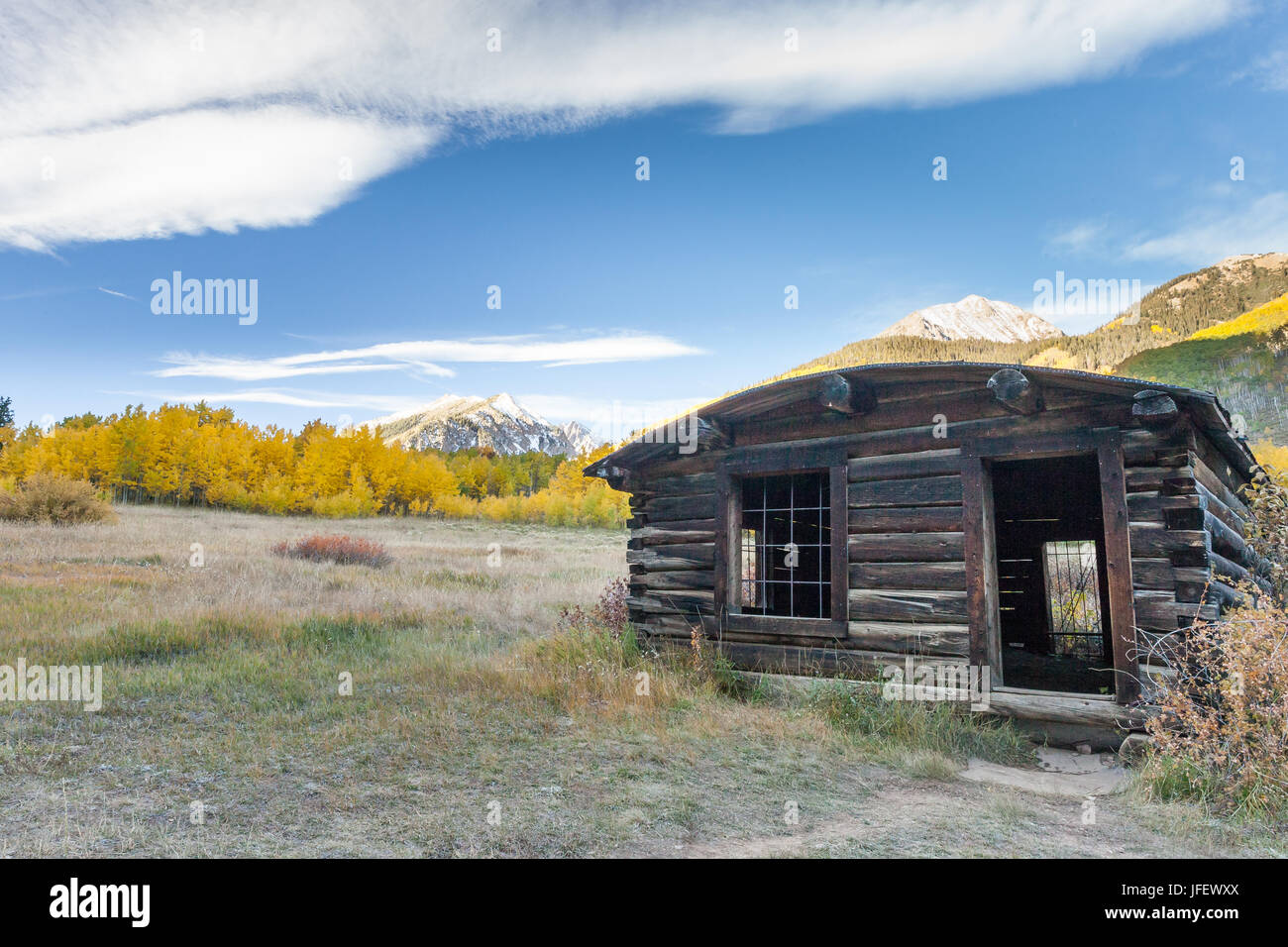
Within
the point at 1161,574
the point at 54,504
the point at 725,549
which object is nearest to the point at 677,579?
the point at 725,549

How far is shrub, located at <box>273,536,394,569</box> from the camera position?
70.0 feet

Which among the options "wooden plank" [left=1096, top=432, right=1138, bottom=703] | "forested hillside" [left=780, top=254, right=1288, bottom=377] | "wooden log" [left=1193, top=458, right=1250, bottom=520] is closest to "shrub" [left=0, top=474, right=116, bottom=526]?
"wooden plank" [left=1096, top=432, right=1138, bottom=703]

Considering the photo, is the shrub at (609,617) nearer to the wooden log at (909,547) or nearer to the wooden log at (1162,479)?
the wooden log at (909,547)

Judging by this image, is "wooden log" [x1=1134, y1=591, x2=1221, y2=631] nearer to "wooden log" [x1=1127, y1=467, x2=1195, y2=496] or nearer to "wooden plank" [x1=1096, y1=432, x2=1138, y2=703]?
"wooden plank" [x1=1096, y1=432, x2=1138, y2=703]

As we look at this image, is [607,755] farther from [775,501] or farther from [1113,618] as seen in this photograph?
[775,501]

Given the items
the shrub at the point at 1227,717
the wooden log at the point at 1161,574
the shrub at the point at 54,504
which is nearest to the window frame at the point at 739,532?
the wooden log at the point at 1161,574

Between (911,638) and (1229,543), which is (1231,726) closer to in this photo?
(911,638)

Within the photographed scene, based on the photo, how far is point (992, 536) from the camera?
23.3ft

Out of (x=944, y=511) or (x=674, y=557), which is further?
(x=674, y=557)

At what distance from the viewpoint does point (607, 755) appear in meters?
6.13

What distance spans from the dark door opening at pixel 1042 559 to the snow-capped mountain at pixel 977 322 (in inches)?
3915

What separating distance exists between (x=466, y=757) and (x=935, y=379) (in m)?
5.73

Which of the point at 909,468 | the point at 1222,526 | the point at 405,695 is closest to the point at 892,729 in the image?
the point at 909,468
